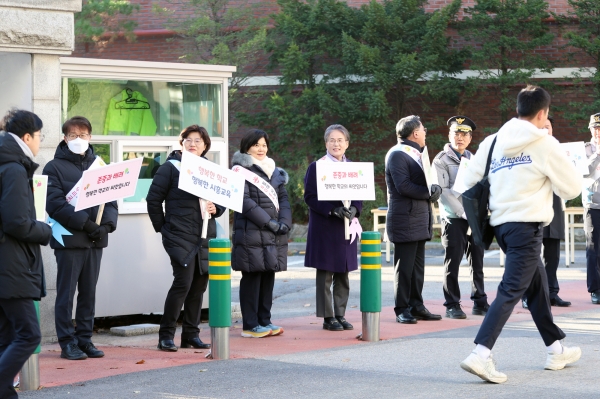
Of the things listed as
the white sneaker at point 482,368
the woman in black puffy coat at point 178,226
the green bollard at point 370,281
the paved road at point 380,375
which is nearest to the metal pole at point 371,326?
the green bollard at point 370,281

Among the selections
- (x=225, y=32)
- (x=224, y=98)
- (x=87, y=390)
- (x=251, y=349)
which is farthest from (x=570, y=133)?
(x=87, y=390)

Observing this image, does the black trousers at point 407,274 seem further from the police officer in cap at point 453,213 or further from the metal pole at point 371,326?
the metal pole at point 371,326

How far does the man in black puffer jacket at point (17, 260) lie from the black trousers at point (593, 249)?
7292mm

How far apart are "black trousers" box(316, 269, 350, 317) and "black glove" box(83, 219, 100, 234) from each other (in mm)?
2481

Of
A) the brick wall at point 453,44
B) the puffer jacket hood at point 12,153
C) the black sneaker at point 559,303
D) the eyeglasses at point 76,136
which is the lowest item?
the black sneaker at point 559,303

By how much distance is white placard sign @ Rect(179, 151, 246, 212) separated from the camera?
8.02 meters

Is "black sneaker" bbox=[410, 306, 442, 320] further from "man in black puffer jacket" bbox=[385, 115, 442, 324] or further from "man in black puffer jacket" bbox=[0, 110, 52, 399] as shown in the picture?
"man in black puffer jacket" bbox=[0, 110, 52, 399]

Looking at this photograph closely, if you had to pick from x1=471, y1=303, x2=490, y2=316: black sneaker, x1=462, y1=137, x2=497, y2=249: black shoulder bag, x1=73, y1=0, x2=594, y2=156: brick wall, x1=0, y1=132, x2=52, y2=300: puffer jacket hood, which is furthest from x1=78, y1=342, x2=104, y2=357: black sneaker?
x1=73, y1=0, x2=594, y2=156: brick wall

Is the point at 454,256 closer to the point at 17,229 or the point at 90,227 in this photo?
the point at 90,227

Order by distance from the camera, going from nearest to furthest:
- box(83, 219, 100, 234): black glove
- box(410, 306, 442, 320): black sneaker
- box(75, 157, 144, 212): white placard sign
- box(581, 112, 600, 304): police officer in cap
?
box(75, 157, 144, 212): white placard sign, box(83, 219, 100, 234): black glove, box(410, 306, 442, 320): black sneaker, box(581, 112, 600, 304): police officer in cap

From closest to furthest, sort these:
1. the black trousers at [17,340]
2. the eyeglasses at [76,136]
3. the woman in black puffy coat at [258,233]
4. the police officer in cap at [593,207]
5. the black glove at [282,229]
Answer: the black trousers at [17,340], the eyeglasses at [76,136], the woman in black puffy coat at [258,233], the black glove at [282,229], the police officer in cap at [593,207]

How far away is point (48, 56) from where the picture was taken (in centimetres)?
899

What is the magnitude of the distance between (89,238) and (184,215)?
2.69ft

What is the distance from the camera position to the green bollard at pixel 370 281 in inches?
347
